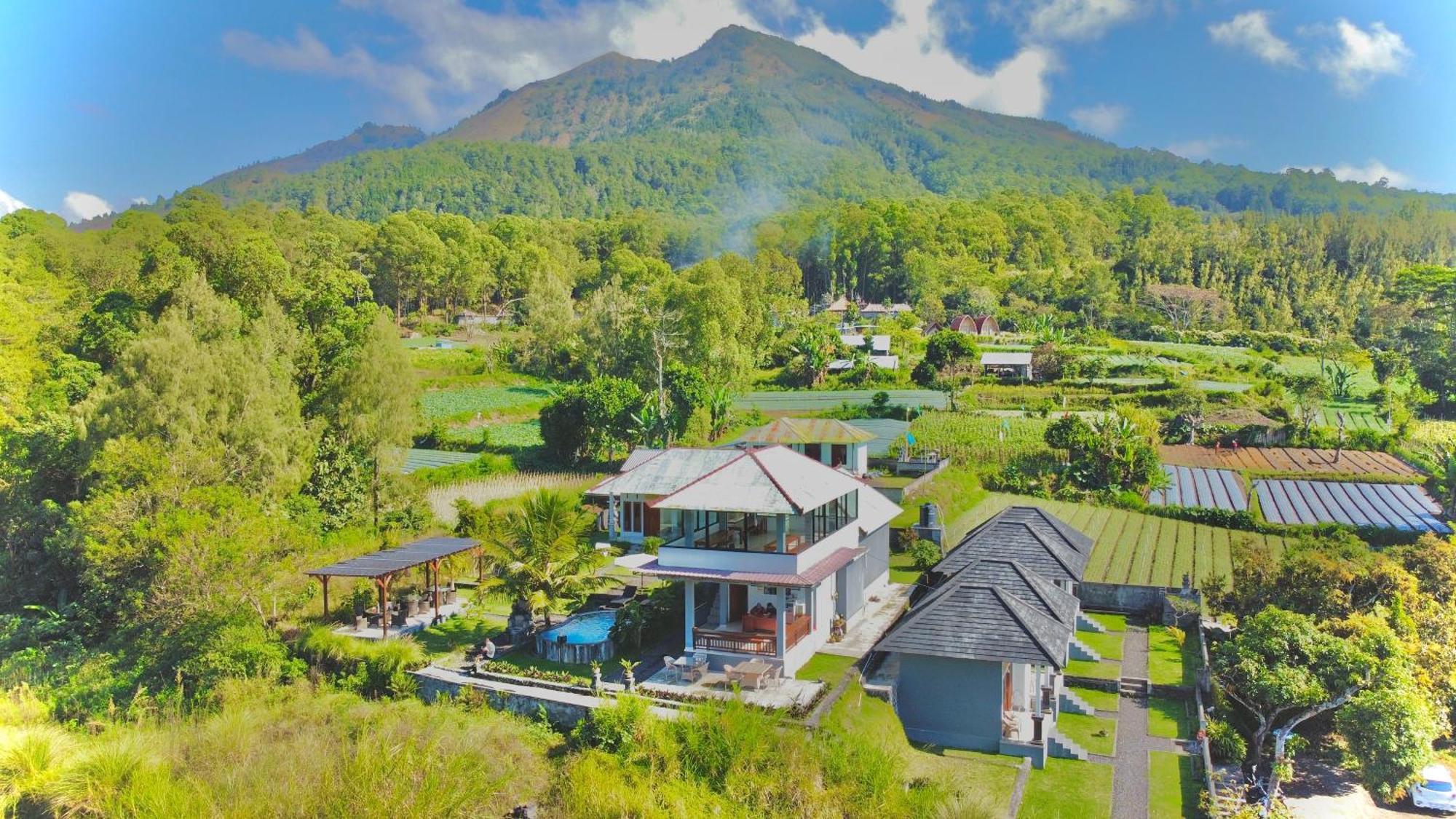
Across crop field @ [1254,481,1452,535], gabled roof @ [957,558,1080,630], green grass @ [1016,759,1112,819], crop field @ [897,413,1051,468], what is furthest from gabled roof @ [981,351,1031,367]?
green grass @ [1016,759,1112,819]

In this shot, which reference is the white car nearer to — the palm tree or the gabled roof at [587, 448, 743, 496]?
the palm tree

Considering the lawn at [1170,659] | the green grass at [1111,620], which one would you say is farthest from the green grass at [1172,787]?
the green grass at [1111,620]

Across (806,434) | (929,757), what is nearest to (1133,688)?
(929,757)

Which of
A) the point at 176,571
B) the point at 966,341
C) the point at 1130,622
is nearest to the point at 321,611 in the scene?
the point at 176,571

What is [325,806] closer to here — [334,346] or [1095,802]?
[1095,802]

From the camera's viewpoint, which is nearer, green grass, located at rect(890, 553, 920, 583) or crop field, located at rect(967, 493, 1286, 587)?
green grass, located at rect(890, 553, 920, 583)

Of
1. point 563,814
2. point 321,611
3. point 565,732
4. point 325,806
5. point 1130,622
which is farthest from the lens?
point 1130,622
